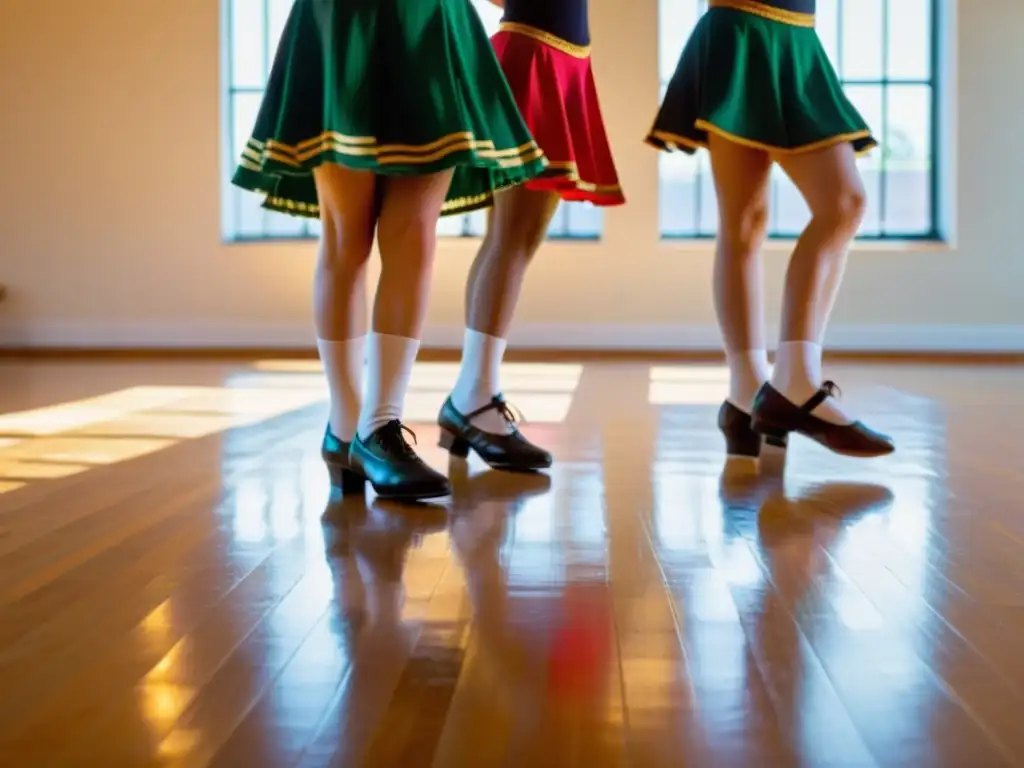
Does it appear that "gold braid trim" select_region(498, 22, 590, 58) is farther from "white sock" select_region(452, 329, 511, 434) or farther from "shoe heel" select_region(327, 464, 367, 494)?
"shoe heel" select_region(327, 464, 367, 494)

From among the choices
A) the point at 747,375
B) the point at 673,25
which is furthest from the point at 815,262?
the point at 673,25

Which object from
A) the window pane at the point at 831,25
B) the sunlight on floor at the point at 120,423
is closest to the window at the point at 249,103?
the window pane at the point at 831,25

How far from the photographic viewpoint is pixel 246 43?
23.7 ft

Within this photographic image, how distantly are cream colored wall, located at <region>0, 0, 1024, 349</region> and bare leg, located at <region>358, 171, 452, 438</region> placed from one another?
4.75m

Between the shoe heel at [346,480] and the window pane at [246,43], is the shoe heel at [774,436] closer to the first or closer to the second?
the shoe heel at [346,480]

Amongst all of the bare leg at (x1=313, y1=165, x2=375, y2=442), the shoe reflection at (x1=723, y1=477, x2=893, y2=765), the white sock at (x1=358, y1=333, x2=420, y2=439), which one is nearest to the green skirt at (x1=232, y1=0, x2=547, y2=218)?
the bare leg at (x1=313, y1=165, x2=375, y2=442)

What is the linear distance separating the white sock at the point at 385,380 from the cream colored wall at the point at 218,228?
4.76 metres

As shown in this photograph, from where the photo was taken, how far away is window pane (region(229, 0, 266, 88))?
7.21 metres

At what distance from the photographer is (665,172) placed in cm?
706

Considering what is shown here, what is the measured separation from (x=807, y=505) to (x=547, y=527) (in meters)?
0.46

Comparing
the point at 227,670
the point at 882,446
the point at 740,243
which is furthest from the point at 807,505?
the point at 227,670

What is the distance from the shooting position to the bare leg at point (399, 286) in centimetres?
205

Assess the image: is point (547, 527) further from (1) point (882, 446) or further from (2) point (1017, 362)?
(2) point (1017, 362)

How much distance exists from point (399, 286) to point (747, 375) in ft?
2.69
